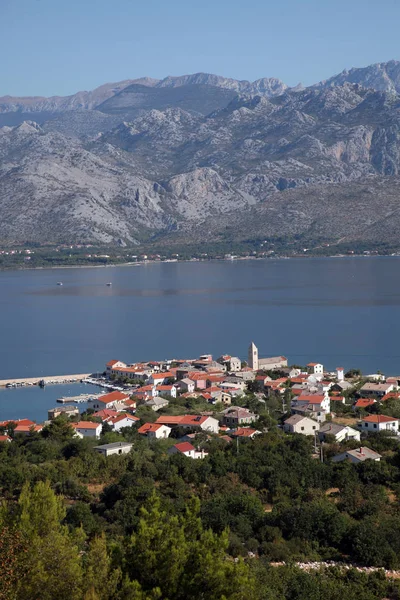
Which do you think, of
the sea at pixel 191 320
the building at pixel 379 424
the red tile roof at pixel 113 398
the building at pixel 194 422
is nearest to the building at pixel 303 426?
the building at pixel 379 424

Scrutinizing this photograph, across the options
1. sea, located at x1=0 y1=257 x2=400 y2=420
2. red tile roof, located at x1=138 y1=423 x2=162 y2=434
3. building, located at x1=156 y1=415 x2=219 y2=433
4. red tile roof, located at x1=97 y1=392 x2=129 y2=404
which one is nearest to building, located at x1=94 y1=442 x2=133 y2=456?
red tile roof, located at x1=138 y1=423 x2=162 y2=434

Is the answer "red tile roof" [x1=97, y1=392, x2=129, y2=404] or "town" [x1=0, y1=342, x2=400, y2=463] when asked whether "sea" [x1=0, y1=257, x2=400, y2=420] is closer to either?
"red tile roof" [x1=97, y1=392, x2=129, y2=404]

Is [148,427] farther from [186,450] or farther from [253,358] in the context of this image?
[253,358]

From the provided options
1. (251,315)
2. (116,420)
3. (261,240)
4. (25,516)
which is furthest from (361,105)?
(25,516)

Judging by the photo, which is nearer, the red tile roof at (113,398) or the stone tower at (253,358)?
the red tile roof at (113,398)

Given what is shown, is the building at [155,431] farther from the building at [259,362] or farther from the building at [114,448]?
the building at [259,362]

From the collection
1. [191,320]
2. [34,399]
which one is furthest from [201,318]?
[34,399]
